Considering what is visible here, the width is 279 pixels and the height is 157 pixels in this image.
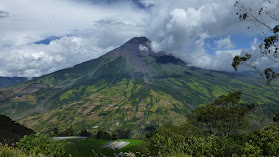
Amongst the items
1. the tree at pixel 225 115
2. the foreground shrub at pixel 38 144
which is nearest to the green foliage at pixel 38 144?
the foreground shrub at pixel 38 144

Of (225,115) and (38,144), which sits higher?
(38,144)

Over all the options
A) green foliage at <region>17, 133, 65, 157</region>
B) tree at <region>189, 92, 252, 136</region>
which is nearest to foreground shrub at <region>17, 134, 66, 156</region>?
green foliage at <region>17, 133, 65, 157</region>

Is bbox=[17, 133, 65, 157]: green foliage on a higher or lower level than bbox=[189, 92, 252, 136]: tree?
higher

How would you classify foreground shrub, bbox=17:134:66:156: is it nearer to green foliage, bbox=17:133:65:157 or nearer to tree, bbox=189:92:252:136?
green foliage, bbox=17:133:65:157

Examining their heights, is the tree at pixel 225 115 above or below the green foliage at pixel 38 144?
below

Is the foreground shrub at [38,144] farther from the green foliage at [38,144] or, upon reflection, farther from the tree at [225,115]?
the tree at [225,115]

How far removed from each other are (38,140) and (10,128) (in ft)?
275

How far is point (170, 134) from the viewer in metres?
41.8

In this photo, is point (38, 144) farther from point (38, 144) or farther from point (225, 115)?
point (225, 115)

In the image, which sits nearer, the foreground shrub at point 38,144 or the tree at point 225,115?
the foreground shrub at point 38,144

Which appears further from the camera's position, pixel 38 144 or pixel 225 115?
pixel 225 115

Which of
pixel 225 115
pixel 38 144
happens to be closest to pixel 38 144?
pixel 38 144

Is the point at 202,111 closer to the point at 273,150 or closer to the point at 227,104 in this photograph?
the point at 227,104

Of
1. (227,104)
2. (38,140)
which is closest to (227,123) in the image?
(227,104)
